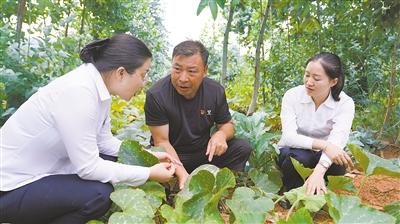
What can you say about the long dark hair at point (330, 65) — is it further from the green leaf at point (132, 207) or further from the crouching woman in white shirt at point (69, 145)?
the green leaf at point (132, 207)

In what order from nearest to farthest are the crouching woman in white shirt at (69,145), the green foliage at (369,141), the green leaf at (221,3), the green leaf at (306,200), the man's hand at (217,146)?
the green leaf at (221,3) → the crouching woman in white shirt at (69,145) → the green leaf at (306,200) → the man's hand at (217,146) → the green foliage at (369,141)

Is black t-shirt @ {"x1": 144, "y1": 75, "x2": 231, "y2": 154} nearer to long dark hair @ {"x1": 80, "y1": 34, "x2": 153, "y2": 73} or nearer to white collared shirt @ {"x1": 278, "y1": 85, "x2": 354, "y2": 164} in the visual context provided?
white collared shirt @ {"x1": 278, "y1": 85, "x2": 354, "y2": 164}

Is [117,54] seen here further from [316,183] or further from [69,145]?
[316,183]

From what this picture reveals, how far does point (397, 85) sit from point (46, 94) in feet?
12.5

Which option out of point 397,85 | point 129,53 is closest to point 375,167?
point 129,53

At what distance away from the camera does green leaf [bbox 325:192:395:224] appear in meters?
1.66

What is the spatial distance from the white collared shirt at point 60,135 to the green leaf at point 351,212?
738 millimetres

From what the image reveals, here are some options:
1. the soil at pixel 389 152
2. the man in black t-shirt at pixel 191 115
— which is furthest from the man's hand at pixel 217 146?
the soil at pixel 389 152

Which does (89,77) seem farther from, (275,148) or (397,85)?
(397,85)

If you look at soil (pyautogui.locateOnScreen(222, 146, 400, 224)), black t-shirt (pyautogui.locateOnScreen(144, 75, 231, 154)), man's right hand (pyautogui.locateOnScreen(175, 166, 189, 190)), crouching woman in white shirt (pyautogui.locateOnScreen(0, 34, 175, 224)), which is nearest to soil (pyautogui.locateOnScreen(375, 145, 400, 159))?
soil (pyautogui.locateOnScreen(222, 146, 400, 224))

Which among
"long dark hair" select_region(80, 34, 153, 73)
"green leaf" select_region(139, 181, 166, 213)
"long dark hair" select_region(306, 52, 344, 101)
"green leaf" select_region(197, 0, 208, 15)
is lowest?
"green leaf" select_region(139, 181, 166, 213)

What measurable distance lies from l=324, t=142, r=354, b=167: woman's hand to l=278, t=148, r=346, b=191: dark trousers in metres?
0.20

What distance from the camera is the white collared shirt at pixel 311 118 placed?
247cm

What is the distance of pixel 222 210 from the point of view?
7.79 feet
